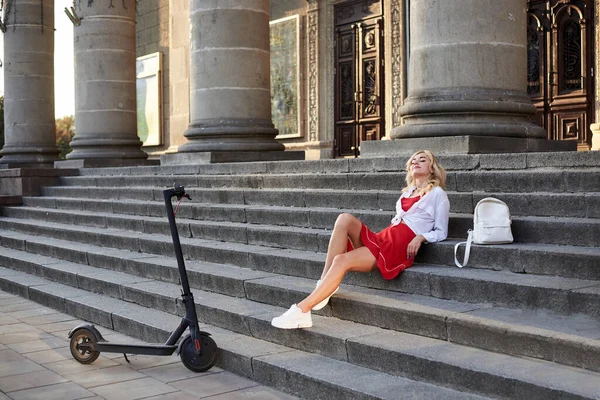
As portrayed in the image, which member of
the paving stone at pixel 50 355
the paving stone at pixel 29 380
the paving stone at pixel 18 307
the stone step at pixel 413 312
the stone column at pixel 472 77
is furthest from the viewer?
the paving stone at pixel 18 307

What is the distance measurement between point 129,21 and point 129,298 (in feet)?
30.7

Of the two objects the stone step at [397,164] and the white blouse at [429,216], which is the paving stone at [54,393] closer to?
the white blouse at [429,216]

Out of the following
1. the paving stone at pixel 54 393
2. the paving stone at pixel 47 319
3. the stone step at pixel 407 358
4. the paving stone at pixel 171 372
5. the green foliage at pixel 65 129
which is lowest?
the paving stone at pixel 54 393

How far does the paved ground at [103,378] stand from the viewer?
17.1ft

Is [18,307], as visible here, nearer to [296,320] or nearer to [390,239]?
[296,320]

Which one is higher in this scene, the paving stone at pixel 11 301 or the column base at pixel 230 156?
A: the column base at pixel 230 156

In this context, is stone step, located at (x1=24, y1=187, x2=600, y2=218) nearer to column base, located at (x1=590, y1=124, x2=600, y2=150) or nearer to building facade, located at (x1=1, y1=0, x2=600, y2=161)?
building facade, located at (x1=1, y1=0, x2=600, y2=161)

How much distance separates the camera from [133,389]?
5.32 meters

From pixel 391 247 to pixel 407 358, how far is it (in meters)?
1.22

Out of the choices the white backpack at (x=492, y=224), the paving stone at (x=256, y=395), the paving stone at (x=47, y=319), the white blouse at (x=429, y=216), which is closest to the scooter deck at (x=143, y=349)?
the paving stone at (x=256, y=395)

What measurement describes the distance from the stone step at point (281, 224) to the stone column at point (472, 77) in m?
1.29

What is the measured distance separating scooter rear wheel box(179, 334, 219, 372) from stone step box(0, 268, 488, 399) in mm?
157

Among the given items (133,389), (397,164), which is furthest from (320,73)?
(133,389)

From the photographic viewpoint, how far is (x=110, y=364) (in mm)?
5980
